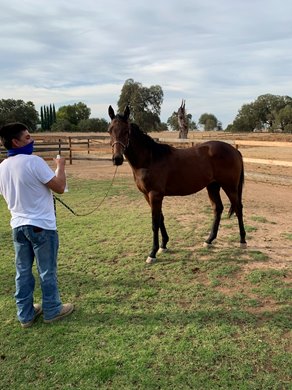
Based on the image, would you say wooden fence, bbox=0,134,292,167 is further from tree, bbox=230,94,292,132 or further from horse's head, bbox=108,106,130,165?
tree, bbox=230,94,292,132

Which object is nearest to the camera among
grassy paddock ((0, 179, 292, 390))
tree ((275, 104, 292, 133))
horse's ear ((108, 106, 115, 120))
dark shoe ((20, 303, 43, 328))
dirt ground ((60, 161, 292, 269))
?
grassy paddock ((0, 179, 292, 390))

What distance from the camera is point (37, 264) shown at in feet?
9.51

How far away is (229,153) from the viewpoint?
187 inches

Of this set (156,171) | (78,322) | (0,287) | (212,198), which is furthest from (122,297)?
(212,198)

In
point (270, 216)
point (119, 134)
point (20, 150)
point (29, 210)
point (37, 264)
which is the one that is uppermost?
Result: point (119, 134)

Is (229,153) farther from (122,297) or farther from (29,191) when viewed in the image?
(29,191)

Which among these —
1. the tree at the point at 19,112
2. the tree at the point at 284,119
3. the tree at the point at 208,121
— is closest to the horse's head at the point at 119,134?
the tree at the point at 19,112

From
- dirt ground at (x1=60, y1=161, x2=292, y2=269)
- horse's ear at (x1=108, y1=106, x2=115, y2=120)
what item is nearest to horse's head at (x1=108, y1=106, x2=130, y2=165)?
horse's ear at (x1=108, y1=106, x2=115, y2=120)

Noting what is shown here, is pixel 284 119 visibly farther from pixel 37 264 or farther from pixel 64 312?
pixel 37 264

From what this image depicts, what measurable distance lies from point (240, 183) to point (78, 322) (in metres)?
3.14

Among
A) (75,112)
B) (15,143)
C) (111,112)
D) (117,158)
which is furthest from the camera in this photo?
Result: (75,112)

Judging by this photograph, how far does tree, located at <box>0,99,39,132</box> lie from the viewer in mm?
44250

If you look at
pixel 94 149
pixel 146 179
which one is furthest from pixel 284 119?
pixel 146 179

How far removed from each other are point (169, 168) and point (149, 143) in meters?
0.43
